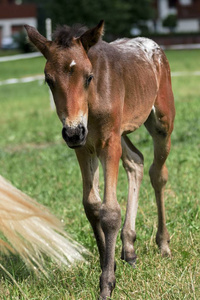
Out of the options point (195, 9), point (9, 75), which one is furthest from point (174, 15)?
point (9, 75)

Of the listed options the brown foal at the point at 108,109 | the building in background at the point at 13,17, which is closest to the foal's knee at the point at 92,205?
the brown foal at the point at 108,109

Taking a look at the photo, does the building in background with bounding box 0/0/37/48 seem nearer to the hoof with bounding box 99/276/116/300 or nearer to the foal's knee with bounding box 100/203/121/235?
the foal's knee with bounding box 100/203/121/235

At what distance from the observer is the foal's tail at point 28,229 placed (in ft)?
13.8

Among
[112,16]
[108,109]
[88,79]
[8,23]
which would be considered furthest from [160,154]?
[8,23]

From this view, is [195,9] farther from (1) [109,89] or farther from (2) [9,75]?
(1) [109,89]

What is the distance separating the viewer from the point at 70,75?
3709mm

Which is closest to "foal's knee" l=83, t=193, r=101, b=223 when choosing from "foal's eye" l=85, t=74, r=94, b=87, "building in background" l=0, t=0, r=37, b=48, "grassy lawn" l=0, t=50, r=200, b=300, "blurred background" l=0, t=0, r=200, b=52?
"grassy lawn" l=0, t=50, r=200, b=300

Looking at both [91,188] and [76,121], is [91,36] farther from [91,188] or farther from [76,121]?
[91,188]

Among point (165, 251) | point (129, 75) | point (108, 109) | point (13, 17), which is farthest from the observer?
point (13, 17)

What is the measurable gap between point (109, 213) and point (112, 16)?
53408mm

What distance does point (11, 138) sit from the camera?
461 inches

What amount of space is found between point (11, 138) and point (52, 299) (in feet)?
25.8

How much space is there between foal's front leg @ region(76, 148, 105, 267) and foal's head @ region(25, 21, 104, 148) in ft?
1.83

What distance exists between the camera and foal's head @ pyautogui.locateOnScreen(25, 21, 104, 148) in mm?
3627
